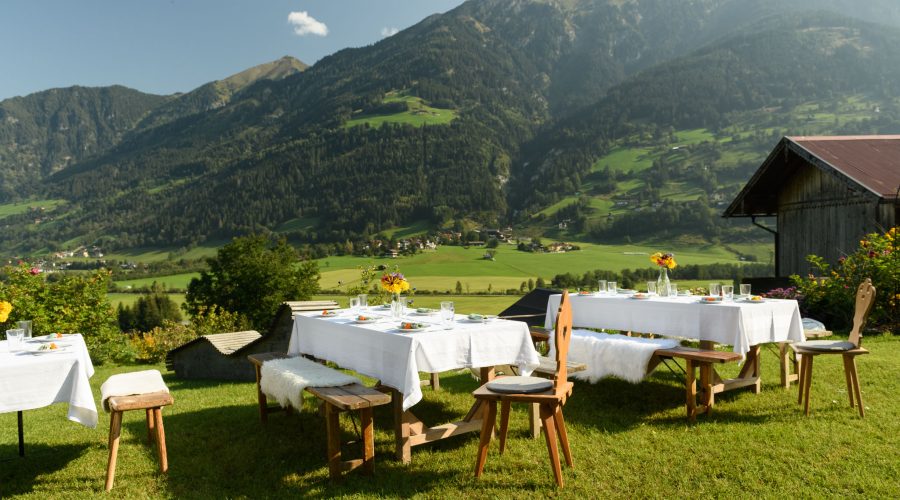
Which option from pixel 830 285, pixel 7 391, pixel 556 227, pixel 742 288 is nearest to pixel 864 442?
pixel 742 288

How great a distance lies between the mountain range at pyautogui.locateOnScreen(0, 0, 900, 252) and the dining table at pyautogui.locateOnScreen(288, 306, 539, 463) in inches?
3212

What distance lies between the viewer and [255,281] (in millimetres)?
30703

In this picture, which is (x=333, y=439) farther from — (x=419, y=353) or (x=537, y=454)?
(x=537, y=454)

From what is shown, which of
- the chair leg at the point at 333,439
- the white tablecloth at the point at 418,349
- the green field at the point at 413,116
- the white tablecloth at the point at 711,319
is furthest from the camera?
the green field at the point at 413,116

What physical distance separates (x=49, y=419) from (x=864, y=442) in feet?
25.3

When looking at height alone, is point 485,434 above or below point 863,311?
below

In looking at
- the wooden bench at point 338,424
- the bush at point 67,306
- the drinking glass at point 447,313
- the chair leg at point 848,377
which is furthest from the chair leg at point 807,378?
the bush at point 67,306

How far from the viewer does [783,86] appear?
383 feet

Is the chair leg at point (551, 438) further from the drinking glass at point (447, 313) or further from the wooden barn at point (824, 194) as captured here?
the wooden barn at point (824, 194)

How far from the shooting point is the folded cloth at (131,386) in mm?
4284

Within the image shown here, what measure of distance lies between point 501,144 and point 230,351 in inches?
4657

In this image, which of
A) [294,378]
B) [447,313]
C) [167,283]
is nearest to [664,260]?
[447,313]

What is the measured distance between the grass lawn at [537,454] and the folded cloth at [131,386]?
61cm

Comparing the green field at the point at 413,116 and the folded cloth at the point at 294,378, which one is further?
the green field at the point at 413,116
